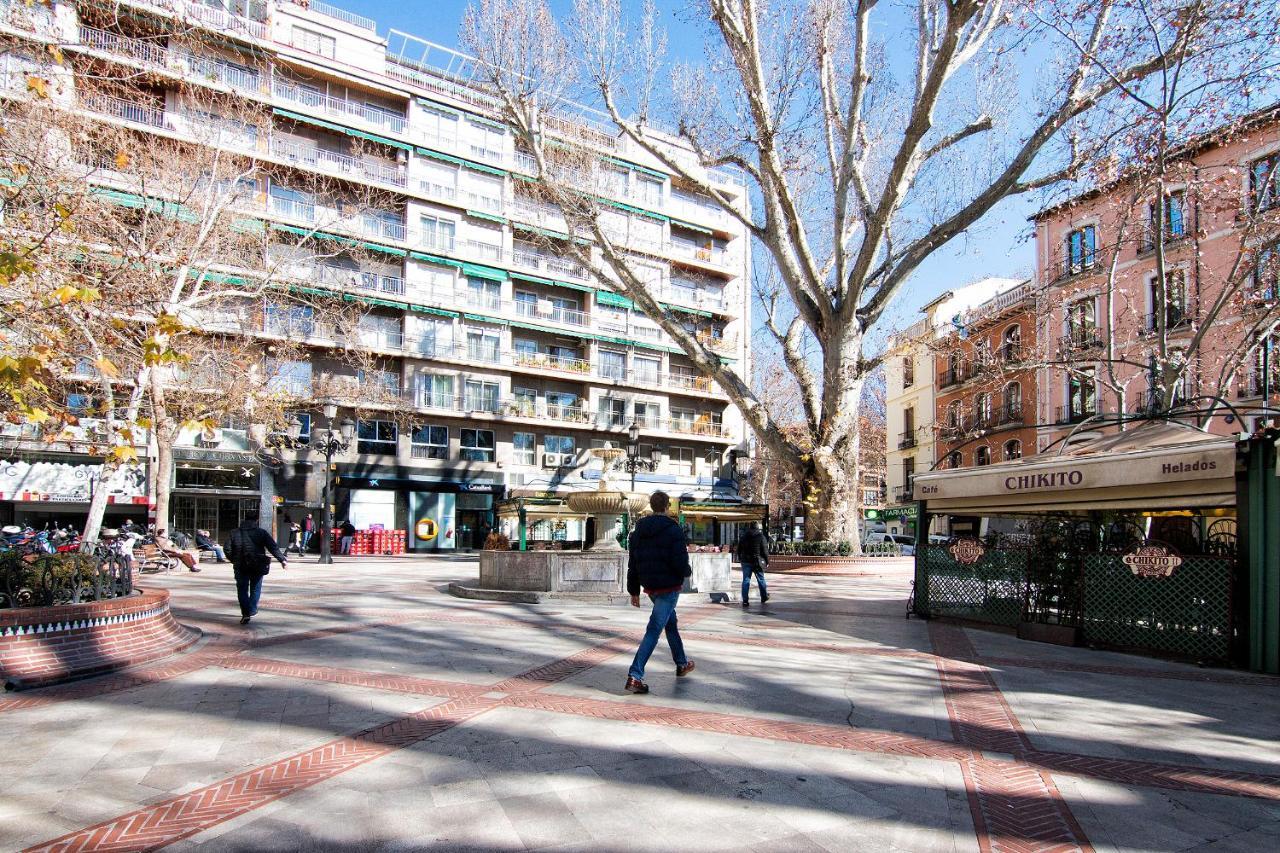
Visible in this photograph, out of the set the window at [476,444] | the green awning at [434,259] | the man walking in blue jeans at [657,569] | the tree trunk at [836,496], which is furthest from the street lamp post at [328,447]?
the man walking in blue jeans at [657,569]

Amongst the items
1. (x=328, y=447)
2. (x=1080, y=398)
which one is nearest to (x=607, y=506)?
(x=328, y=447)

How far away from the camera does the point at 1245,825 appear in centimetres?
369

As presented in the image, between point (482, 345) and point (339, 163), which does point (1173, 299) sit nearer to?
point (482, 345)

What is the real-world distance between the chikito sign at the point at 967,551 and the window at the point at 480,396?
25.3m

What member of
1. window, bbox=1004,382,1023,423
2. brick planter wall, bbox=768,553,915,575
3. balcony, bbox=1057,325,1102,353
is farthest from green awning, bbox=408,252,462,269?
window, bbox=1004,382,1023,423

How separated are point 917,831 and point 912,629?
6.90m

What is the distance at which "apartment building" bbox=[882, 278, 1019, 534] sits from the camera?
40375 millimetres

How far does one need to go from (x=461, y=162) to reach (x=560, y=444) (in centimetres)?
1313

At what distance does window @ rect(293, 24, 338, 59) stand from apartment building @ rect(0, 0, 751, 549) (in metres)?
0.08

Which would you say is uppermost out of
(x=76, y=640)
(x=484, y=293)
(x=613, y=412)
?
(x=484, y=293)

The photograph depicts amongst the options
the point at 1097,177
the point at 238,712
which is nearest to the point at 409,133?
the point at 1097,177

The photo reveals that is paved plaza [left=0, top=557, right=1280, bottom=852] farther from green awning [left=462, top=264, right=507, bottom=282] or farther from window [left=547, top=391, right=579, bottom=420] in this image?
window [left=547, top=391, right=579, bottom=420]

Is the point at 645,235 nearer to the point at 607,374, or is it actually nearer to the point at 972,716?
the point at 607,374

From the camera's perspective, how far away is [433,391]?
106 ft
